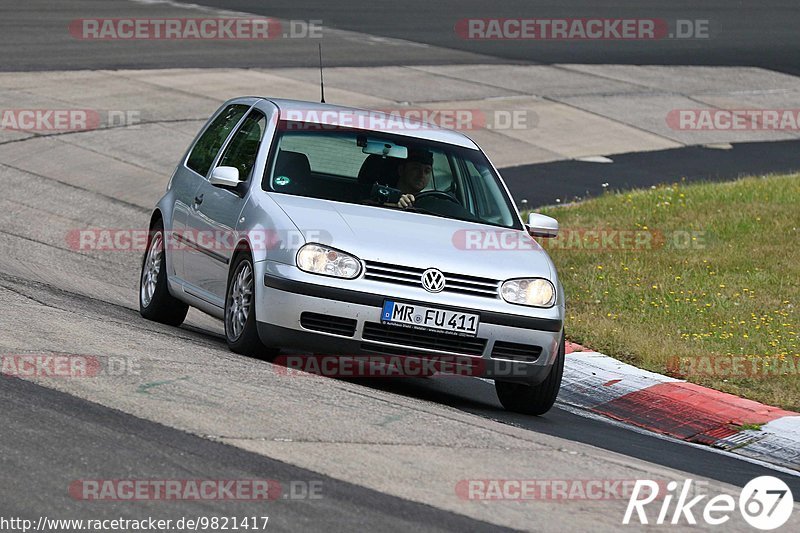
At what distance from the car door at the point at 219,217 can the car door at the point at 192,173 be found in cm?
11

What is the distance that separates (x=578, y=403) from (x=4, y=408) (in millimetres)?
4262

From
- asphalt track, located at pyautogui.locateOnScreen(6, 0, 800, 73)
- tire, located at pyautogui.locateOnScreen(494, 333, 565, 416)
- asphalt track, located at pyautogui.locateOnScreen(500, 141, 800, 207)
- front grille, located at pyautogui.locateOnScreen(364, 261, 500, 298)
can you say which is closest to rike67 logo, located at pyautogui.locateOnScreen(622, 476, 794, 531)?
front grille, located at pyautogui.locateOnScreen(364, 261, 500, 298)

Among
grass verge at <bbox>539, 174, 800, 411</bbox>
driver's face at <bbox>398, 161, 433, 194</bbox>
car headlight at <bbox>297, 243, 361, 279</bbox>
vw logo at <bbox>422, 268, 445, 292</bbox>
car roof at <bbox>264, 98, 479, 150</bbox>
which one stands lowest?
grass verge at <bbox>539, 174, 800, 411</bbox>

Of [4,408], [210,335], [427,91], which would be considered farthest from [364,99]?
[4,408]

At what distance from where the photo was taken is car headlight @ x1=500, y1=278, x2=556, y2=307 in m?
8.27

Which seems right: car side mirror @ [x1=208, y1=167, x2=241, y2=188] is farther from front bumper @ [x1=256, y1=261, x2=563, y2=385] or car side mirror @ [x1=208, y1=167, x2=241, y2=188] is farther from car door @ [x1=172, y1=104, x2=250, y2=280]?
front bumper @ [x1=256, y1=261, x2=563, y2=385]

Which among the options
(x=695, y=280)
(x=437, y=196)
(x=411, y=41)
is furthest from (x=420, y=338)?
(x=411, y=41)

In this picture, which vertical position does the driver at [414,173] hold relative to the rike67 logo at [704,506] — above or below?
above

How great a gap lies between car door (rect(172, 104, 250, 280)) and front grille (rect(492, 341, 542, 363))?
240 cm

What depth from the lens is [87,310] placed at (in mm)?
9742

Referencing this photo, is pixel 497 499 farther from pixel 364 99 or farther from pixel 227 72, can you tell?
pixel 227 72

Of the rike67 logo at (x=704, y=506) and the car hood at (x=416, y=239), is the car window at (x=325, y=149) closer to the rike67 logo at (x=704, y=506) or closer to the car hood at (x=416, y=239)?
the car hood at (x=416, y=239)

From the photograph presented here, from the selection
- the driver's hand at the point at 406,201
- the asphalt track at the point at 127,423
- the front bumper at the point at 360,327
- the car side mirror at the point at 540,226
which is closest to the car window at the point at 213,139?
the asphalt track at the point at 127,423

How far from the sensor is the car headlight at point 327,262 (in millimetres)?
8047
